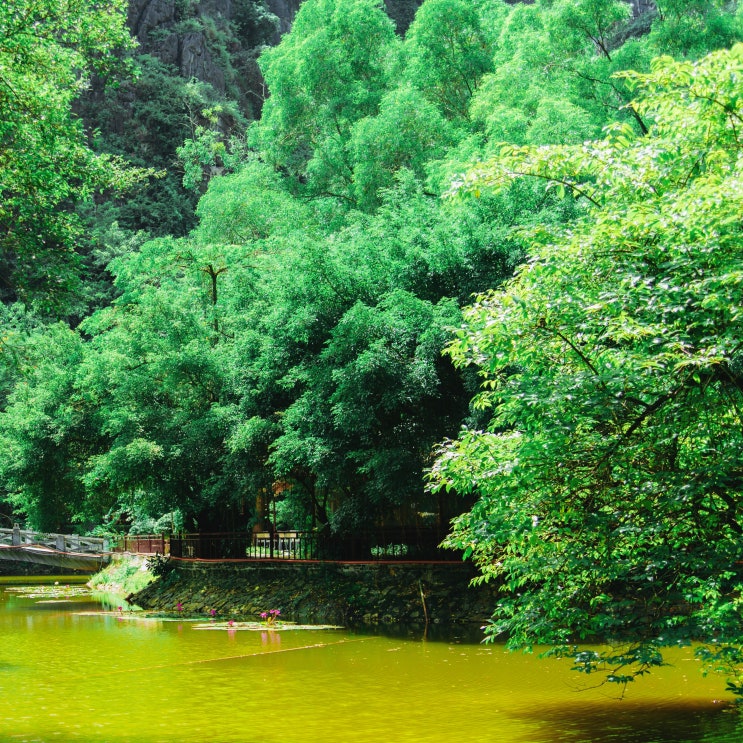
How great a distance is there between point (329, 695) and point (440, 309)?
25.3ft

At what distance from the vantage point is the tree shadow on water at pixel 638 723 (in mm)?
8391

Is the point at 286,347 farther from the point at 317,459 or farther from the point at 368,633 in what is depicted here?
the point at 368,633

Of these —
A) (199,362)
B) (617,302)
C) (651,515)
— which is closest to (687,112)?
(617,302)

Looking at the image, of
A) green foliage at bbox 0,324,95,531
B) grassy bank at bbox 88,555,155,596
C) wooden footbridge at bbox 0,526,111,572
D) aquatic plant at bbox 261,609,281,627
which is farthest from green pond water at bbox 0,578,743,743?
wooden footbridge at bbox 0,526,111,572

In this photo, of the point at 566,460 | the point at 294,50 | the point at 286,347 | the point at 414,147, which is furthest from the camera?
the point at 294,50

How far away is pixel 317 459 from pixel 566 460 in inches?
416

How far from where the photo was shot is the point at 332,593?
779 inches

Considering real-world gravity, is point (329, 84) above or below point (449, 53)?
above

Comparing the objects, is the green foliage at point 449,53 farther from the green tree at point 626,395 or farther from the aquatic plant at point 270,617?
the green tree at point 626,395

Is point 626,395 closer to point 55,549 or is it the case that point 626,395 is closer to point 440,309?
point 440,309

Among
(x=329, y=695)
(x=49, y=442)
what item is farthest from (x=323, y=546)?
(x=49, y=442)

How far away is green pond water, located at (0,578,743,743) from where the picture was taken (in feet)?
29.7

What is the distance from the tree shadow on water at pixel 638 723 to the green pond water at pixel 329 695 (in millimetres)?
20

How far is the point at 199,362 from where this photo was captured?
907 inches
